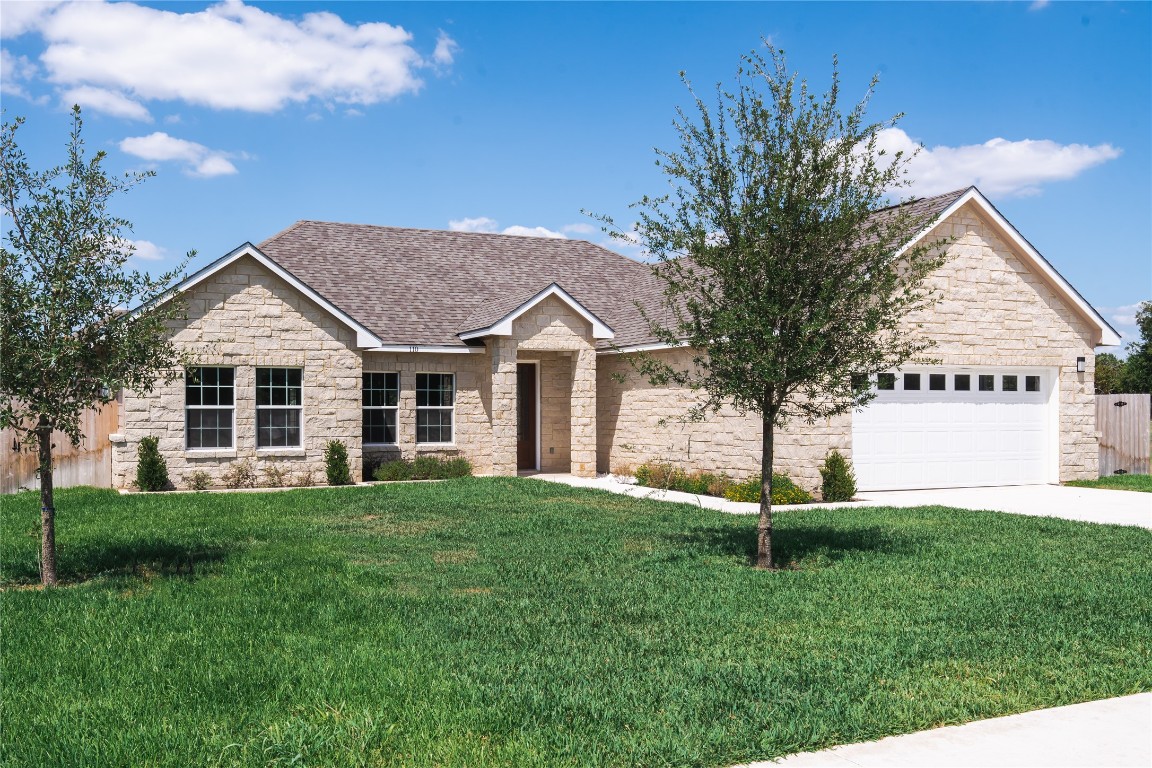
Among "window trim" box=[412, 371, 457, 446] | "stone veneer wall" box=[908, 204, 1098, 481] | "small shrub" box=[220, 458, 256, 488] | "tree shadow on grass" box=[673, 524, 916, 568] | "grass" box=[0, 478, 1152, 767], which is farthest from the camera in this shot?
"window trim" box=[412, 371, 457, 446]

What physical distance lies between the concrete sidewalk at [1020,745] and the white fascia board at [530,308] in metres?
16.3

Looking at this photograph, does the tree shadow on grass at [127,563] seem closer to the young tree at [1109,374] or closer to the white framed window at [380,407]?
the white framed window at [380,407]

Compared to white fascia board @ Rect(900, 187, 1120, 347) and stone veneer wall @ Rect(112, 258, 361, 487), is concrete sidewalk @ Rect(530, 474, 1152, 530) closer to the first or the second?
white fascia board @ Rect(900, 187, 1120, 347)

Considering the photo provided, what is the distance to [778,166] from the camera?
10.5m

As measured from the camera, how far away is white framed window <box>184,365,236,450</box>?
19578 mm

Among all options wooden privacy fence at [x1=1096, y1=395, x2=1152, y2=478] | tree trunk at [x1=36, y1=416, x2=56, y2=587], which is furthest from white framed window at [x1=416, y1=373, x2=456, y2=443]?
wooden privacy fence at [x1=1096, y1=395, x2=1152, y2=478]

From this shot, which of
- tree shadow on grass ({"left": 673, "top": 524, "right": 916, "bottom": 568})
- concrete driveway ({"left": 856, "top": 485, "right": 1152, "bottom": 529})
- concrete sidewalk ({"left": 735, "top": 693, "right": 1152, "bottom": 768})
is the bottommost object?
concrete sidewalk ({"left": 735, "top": 693, "right": 1152, "bottom": 768})

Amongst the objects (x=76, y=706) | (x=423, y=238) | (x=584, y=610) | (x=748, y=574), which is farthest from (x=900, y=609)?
(x=423, y=238)

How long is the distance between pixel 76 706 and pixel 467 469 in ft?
53.0

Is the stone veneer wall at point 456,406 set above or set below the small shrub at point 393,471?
above

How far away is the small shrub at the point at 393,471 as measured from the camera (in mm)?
21281

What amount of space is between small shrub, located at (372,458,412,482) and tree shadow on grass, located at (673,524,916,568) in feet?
31.5

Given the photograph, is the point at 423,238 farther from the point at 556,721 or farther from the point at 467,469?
the point at 556,721

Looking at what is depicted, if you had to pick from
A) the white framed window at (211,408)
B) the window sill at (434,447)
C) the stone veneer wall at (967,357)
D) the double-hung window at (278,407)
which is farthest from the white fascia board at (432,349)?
the stone veneer wall at (967,357)
